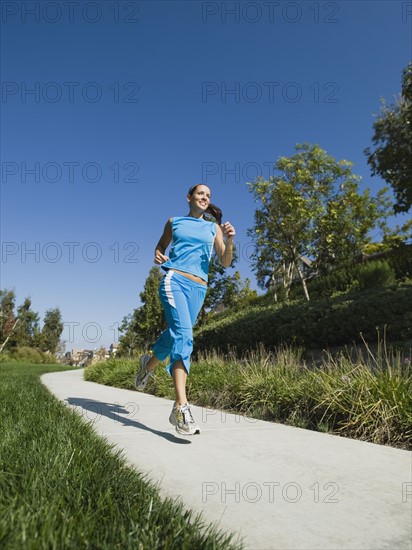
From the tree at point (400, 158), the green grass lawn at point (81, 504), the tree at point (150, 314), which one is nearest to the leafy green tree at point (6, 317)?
the tree at point (150, 314)

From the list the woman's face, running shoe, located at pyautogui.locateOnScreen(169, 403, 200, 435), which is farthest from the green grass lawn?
the woman's face

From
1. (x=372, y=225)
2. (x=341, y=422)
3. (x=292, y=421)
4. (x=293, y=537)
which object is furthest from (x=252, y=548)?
(x=372, y=225)

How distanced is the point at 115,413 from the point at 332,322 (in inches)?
260

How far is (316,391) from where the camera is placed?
3762mm

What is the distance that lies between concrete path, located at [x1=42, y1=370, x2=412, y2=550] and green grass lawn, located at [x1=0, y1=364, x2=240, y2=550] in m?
0.19

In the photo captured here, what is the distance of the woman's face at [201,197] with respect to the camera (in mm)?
3773

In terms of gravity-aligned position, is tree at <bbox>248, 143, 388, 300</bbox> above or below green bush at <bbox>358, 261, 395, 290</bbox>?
above

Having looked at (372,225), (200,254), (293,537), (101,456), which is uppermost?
(372,225)

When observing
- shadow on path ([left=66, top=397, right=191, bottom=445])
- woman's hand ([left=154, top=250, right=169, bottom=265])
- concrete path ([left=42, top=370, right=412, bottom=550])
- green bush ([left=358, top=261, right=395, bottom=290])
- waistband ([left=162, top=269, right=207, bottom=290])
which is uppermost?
green bush ([left=358, top=261, right=395, bottom=290])

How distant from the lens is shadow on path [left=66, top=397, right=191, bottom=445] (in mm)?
3070

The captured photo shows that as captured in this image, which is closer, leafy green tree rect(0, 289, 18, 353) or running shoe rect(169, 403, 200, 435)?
running shoe rect(169, 403, 200, 435)

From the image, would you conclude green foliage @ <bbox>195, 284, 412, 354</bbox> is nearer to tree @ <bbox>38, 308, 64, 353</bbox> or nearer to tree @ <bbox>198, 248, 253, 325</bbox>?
tree @ <bbox>198, 248, 253, 325</bbox>

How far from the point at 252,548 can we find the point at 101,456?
1.02m

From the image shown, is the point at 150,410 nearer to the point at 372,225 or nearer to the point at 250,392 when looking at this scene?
the point at 250,392
